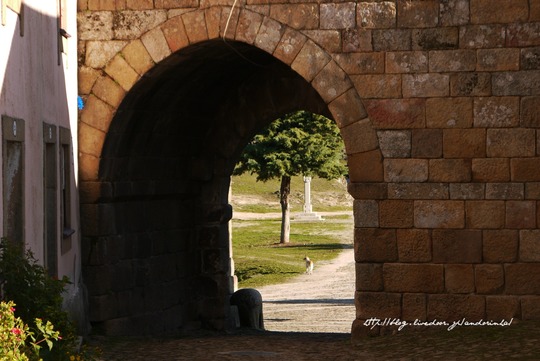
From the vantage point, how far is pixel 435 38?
39.6 feet

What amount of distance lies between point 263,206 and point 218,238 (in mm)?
39707

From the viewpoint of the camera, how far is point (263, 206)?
5638 cm

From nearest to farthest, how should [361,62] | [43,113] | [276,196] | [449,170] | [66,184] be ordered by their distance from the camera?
[43,113] → [449,170] → [361,62] → [66,184] → [276,196]

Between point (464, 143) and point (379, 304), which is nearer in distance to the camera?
point (464, 143)

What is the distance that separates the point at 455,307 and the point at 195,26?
12.6 feet

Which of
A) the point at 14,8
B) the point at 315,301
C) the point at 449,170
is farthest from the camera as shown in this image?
the point at 315,301

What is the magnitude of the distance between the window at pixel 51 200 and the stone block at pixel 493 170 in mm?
4043

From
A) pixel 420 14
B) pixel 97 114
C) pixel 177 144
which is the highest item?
pixel 420 14

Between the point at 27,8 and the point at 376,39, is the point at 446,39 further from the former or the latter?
the point at 27,8

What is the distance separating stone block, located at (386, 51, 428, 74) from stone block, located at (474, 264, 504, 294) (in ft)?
6.51

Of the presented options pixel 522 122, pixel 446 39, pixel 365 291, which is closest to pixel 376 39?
pixel 446 39

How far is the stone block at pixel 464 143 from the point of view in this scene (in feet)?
39.4

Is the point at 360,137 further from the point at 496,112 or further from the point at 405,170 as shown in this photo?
the point at 496,112

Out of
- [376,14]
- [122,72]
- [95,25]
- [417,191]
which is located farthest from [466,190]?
[95,25]
